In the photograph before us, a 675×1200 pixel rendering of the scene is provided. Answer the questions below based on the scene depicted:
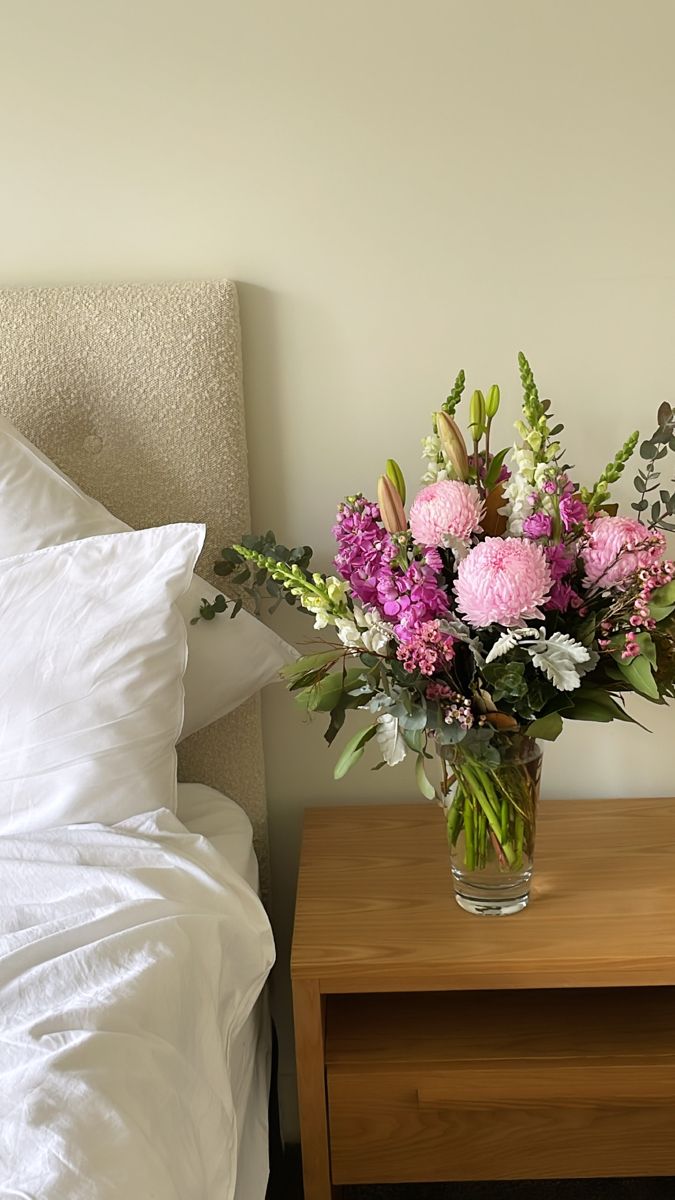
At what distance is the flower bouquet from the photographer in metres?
1.19

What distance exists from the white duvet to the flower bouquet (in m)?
0.23

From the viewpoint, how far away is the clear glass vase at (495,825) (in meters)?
1.31

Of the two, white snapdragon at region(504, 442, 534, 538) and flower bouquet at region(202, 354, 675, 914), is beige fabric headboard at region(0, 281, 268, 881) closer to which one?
flower bouquet at region(202, 354, 675, 914)

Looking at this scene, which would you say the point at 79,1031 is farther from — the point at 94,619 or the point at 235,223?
the point at 235,223

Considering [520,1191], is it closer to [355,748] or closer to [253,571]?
[355,748]

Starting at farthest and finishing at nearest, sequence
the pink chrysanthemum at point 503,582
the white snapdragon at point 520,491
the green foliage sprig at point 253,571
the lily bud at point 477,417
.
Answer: the green foliage sprig at point 253,571
the lily bud at point 477,417
the white snapdragon at point 520,491
the pink chrysanthemum at point 503,582

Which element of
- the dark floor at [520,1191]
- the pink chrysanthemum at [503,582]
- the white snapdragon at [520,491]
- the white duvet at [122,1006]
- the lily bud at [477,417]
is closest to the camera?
the white duvet at [122,1006]

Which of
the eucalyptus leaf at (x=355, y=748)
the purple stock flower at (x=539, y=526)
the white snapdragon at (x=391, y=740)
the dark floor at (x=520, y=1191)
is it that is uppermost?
the purple stock flower at (x=539, y=526)

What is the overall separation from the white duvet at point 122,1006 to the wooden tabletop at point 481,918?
5.5 inches

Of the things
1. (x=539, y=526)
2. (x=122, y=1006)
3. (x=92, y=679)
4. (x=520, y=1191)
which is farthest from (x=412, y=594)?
(x=520, y=1191)

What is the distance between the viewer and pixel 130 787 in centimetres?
130

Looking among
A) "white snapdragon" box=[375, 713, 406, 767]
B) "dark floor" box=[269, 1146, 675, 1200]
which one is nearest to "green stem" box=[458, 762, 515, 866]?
"white snapdragon" box=[375, 713, 406, 767]

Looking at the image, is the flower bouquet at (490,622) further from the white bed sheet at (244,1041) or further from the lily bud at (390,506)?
the white bed sheet at (244,1041)

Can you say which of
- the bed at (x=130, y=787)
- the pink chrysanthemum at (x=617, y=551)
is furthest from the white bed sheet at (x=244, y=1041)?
the pink chrysanthemum at (x=617, y=551)
